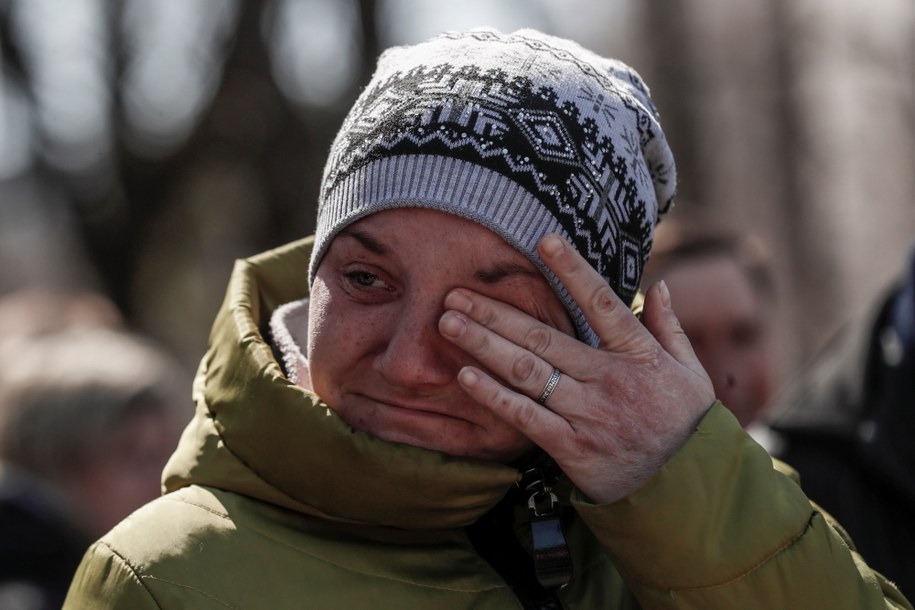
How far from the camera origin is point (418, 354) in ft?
6.07

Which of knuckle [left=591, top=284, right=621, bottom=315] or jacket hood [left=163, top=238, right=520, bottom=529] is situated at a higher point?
knuckle [left=591, top=284, right=621, bottom=315]

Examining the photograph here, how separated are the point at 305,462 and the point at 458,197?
51cm

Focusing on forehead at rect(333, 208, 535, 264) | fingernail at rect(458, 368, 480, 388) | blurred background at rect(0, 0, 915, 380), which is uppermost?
forehead at rect(333, 208, 535, 264)

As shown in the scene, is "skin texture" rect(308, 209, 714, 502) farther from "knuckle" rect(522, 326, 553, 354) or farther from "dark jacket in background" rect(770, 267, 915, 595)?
"dark jacket in background" rect(770, 267, 915, 595)

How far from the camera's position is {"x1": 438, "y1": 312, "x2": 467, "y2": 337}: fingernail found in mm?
1813

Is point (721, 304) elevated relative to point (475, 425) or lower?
lower

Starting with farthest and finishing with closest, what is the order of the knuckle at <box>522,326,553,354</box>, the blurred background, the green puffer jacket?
the blurred background
the knuckle at <box>522,326,553,354</box>
the green puffer jacket

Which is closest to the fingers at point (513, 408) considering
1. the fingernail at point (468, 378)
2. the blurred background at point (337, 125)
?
the fingernail at point (468, 378)

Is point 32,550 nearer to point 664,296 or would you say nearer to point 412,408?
point 412,408

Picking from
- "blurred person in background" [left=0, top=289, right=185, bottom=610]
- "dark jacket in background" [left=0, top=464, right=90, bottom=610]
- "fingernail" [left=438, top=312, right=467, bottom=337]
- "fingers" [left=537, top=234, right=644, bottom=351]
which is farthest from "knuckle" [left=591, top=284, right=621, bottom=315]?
"blurred person in background" [left=0, top=289, right=185, bottom=610]

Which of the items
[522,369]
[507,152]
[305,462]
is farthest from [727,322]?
[305,462]

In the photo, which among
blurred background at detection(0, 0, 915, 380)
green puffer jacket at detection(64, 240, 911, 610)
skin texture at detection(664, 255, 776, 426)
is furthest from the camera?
blurred background at detection(0, 0, 915, 380)

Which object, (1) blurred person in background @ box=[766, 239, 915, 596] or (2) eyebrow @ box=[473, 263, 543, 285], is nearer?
(2) eyebrow @ box=[473, 263, 543, 285]

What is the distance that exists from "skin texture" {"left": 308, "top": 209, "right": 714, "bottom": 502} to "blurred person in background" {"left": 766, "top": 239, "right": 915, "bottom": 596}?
137cm
